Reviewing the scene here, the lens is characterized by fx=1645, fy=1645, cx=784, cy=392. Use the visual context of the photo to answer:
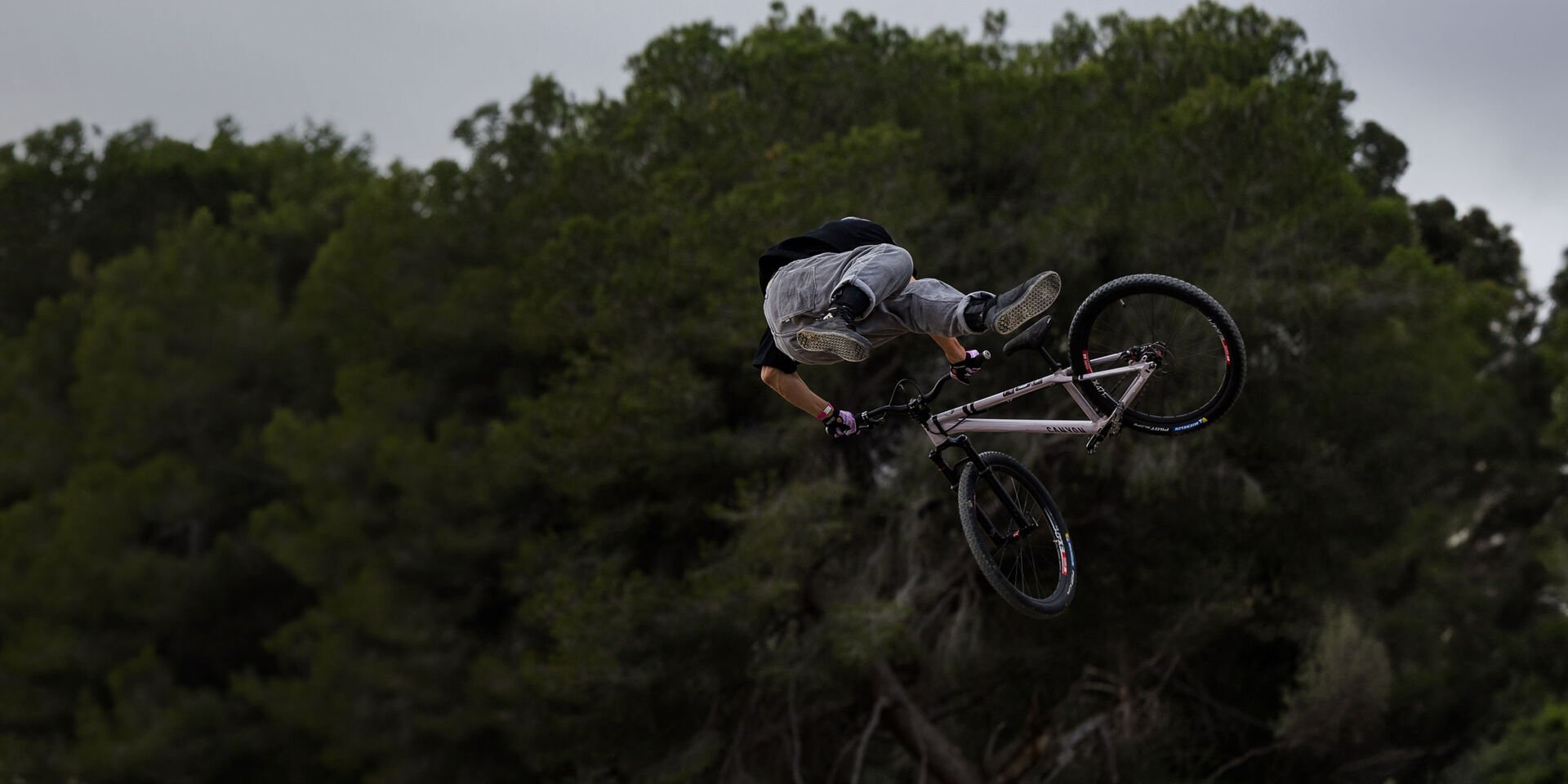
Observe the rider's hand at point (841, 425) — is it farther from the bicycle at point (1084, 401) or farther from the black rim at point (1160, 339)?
the black rim at point (1160, 339)

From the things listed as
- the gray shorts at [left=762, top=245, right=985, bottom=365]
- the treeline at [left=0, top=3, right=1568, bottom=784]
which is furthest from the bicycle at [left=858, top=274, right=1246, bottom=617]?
the treeline at [left=0, top=3, right=1568, bottom=784]

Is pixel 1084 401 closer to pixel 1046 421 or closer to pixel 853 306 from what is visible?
pixel 1046 421

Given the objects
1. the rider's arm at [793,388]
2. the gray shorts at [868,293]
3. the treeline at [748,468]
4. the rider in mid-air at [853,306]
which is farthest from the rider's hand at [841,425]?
the treeline at [748,468]

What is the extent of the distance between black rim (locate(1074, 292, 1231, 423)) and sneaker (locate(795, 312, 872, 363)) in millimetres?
1134

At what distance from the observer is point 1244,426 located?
2473 centimetres

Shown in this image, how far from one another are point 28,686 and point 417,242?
44.7ft

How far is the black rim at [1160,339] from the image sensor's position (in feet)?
24.6

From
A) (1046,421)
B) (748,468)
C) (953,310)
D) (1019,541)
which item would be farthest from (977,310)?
(748,468)

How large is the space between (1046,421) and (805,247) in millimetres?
1439

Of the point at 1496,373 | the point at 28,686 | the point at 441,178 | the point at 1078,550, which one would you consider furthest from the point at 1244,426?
the point at 28,686

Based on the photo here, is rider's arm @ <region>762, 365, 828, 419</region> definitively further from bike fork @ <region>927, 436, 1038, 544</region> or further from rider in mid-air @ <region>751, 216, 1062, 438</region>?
bike fork @ <region>927, 436, 1038, 544</region>

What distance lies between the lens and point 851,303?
294 inches

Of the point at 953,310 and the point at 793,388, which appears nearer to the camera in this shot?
the point at 953,310

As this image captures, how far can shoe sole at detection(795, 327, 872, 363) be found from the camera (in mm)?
7211
